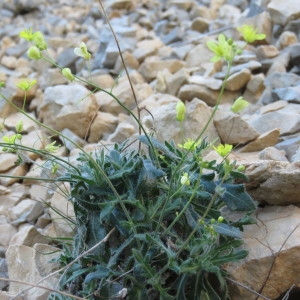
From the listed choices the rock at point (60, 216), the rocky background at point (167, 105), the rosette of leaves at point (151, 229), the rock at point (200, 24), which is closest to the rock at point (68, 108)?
the rocky background at point (167, 105)

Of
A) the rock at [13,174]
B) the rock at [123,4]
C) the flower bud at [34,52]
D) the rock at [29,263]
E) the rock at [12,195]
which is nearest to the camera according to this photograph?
the flower bud at [34,52]

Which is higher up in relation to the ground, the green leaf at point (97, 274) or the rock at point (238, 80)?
the green leaf at point (97, 274)

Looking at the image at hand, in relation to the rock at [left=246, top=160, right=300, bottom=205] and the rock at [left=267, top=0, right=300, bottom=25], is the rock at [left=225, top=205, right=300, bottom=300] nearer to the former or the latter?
the rock at [left=246, top=160, right=300, bottom=205]

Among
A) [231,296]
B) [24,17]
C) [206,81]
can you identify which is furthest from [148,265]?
[24,17]

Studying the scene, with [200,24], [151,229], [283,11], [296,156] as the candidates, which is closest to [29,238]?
[151,229]

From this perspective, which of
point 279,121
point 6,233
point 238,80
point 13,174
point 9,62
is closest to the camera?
point 6,233

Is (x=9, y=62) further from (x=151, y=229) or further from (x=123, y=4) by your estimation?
(x=151, y=229)

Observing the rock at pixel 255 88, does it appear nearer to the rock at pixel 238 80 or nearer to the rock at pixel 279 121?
the rock at pixel 238 80
